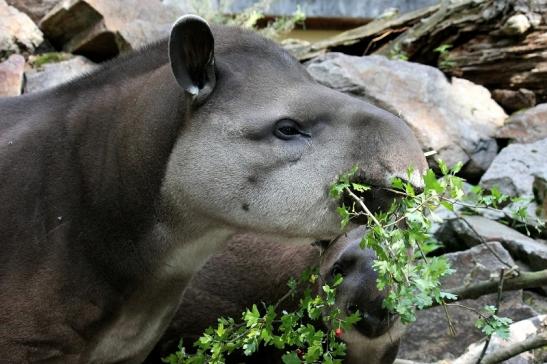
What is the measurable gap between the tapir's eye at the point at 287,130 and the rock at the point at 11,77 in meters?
4.45

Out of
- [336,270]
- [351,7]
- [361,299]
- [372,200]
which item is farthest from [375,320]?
[351,7]

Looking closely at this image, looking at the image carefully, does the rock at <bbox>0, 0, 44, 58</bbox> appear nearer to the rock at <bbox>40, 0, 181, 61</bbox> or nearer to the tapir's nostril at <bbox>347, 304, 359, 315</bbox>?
the rock at <bbox>40, 0, 181, 61</bbox>

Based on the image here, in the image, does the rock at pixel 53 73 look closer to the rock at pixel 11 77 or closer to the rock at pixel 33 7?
the rock at pixel 11 77

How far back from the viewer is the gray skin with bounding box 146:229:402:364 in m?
4.59

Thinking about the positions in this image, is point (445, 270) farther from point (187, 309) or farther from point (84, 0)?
point (84, 0)

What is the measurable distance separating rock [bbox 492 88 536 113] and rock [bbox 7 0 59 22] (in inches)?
193

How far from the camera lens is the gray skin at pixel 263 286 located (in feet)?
15.1

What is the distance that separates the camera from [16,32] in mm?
8430

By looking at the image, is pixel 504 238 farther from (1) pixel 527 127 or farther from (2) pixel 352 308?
(1) pixel 527 127

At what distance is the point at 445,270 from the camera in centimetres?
317

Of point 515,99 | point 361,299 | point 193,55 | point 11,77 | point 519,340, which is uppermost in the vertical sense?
point 193,55

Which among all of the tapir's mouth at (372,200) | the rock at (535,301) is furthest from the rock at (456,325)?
the tapir's mouth at (372,200)

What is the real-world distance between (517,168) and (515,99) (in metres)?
1.83

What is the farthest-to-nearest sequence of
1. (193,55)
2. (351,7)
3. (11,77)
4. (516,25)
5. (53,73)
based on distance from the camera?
(351,7) → (516,25) → (53,73) → (11,77) → (193,55)
